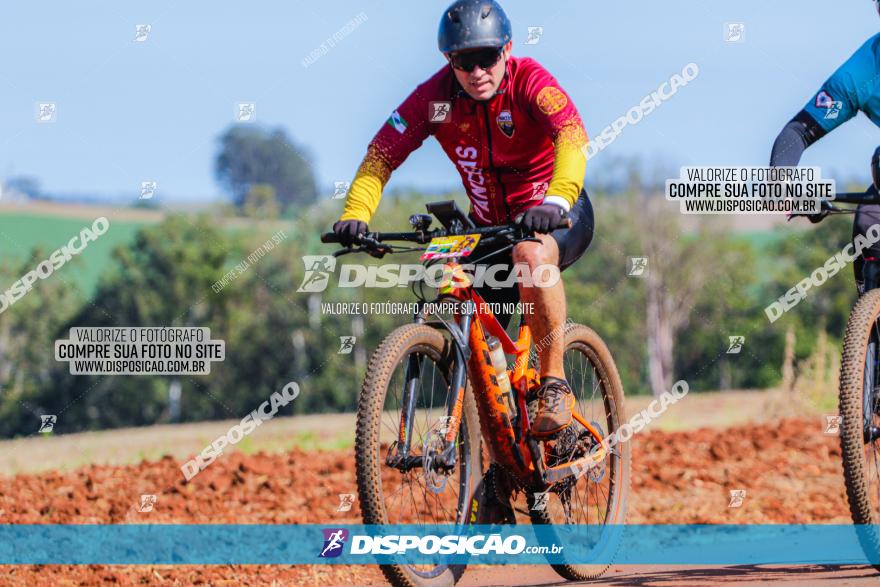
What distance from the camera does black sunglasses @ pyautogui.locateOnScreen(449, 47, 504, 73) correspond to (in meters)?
5.72

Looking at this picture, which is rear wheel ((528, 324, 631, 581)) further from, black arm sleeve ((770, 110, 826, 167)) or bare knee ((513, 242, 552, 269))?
black arm sleeve ((770, 110, 826, 167))

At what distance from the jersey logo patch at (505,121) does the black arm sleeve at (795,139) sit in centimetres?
146

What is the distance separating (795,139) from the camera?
6.43 metres

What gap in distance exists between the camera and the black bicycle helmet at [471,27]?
562 cm

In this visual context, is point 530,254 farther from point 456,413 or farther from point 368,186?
point 368,186

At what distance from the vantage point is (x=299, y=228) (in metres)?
68.9

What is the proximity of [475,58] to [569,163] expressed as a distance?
0.68 m

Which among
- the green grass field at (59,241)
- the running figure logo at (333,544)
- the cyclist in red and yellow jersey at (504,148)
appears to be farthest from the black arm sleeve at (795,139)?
the green grass field at (59,241)

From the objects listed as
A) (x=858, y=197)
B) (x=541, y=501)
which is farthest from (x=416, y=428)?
(x=858, y=197)

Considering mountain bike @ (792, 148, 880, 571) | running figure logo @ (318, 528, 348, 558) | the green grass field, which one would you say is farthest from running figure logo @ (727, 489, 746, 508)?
the green grass field

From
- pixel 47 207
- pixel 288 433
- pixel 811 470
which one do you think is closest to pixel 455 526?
pixel 811 470

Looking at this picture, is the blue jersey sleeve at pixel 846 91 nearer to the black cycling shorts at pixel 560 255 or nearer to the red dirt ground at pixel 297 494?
the black cycling shorts at pixel 560 255

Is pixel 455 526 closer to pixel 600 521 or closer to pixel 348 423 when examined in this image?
pixel 600 521

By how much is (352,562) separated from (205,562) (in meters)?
0.95
